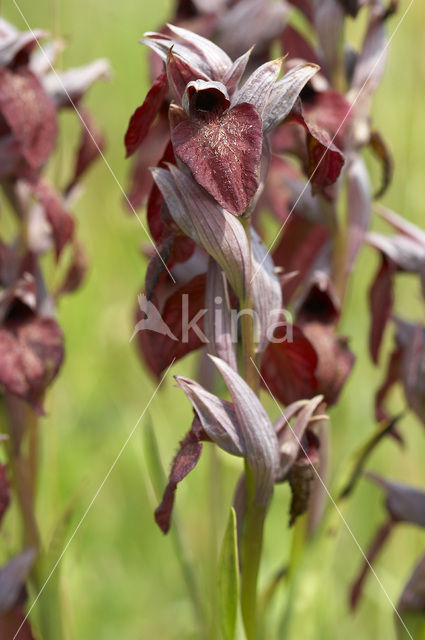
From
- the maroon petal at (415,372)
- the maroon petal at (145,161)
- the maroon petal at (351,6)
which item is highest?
the maroon petal at (351,6)

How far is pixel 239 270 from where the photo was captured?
59cm

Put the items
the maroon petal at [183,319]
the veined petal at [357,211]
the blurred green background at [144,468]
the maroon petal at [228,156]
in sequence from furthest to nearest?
the blurred green background at [144,468]
the veined petal at [357,211]
the maroon petal at [183,319]
the maroon petal at [228,156]

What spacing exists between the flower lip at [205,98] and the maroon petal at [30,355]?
11.6 inches

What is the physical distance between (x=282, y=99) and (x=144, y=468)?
0.77 m

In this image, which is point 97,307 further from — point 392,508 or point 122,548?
point 392,508

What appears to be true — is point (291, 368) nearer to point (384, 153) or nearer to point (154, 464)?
point (154, 464)

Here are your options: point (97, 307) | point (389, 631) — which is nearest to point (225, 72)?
point (389, 631)

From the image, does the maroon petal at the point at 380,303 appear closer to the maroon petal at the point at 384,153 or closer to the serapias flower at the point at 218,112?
the maroon petal at the point at 384,153

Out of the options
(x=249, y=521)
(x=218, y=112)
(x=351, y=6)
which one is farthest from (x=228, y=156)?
(x=351, y=6)

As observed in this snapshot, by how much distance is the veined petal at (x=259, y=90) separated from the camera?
57 cm

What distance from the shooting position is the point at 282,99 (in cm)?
58

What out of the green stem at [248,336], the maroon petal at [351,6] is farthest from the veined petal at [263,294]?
the maroon petal at [351,6]

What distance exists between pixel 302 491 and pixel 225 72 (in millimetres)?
306

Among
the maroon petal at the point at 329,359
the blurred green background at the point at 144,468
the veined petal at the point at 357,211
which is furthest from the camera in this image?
the blurred green background at the point at 144,468
